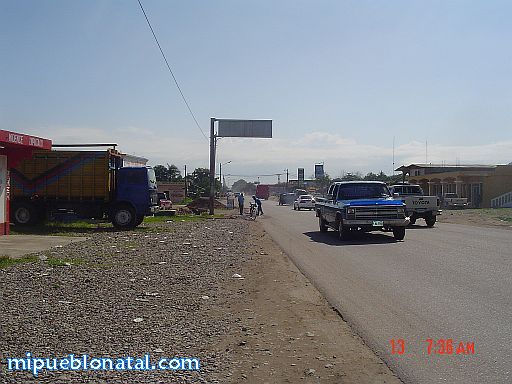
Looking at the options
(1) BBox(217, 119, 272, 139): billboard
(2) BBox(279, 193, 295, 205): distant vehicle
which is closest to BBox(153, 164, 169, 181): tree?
(2) BBox(279, 193, 295, 205): distant vehicle

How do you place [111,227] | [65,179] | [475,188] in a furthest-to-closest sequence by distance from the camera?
[475,188] → [111,227] → [65,179]

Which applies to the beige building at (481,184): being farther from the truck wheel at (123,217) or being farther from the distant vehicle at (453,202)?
the truck wheel at (123,217)

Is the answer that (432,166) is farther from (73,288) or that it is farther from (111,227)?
(73,288)

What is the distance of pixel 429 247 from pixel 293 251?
4.19m

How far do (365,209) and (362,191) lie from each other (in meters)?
1.83

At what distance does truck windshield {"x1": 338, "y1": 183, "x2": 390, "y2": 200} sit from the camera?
20922 mm

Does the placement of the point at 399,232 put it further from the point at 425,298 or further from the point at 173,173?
the point at 173,173

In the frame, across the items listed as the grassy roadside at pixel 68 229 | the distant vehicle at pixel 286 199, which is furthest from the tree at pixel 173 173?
the grassy roadside at pixel 68 229

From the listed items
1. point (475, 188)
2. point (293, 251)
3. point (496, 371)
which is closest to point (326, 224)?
point (293, 251)

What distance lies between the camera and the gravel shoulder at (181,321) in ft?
19.3

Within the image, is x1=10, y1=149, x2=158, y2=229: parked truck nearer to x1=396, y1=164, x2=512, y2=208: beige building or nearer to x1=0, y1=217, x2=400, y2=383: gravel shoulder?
x1=0, y1=217, x2=400, y2=383: gravel shoulder

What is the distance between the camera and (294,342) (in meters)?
7.05

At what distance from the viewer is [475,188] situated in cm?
6725

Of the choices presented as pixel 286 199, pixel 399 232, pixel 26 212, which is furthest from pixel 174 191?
pixel 399 232
